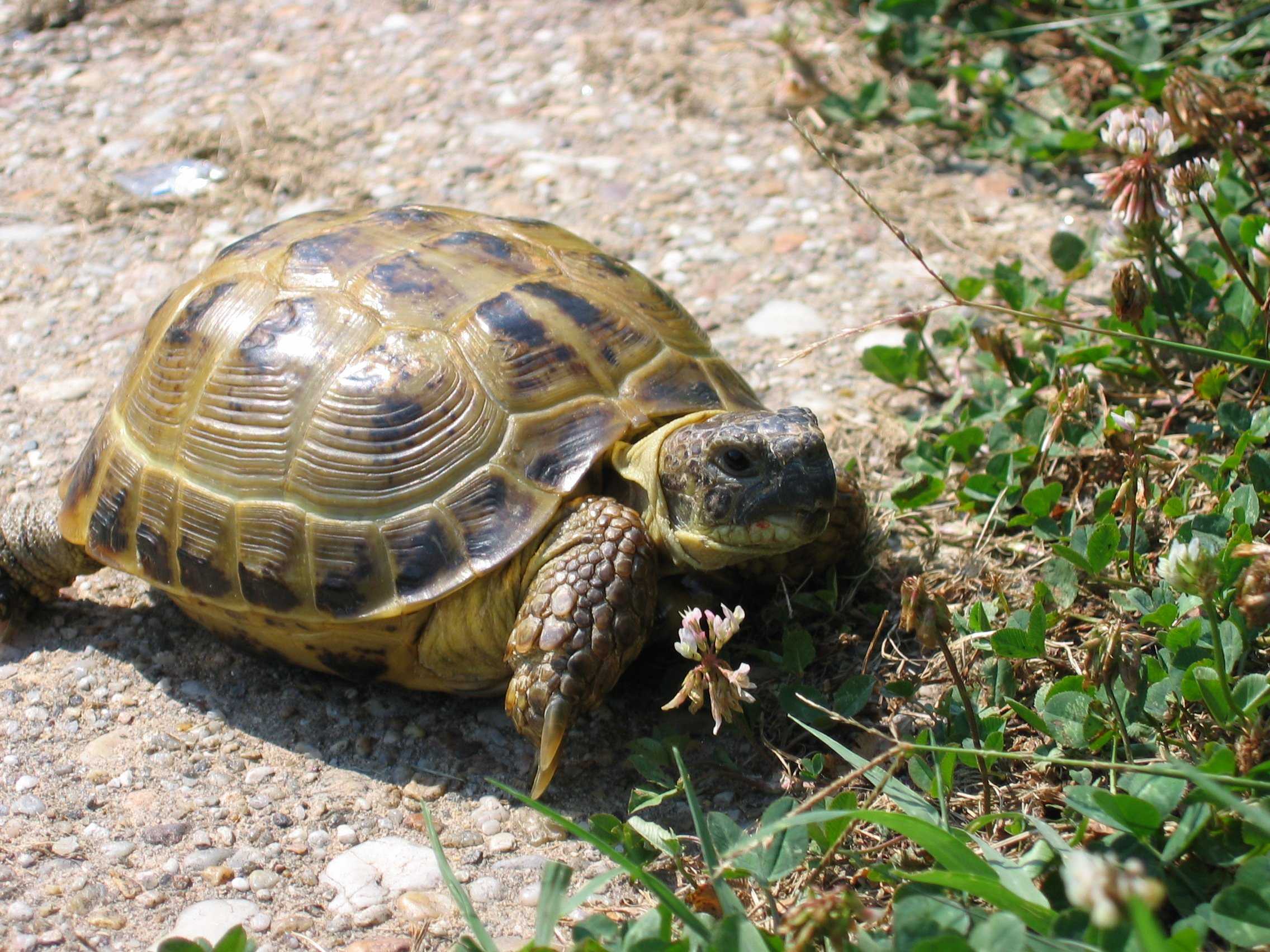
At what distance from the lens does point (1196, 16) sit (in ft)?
15.5

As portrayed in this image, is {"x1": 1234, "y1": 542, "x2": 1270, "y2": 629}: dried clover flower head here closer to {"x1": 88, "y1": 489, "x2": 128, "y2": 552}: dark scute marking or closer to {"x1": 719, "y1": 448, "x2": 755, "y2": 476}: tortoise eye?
{"x1": 719, "y1": 448, "x2": 755, "y2": 476}: tortoise eye

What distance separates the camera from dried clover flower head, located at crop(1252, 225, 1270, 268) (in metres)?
2.83

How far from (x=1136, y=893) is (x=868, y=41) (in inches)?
178

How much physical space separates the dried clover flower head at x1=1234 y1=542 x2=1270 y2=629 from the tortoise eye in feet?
2.97

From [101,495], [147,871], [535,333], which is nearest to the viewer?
[147,871]

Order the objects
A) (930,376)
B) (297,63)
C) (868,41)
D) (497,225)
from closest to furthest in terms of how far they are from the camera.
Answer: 1. (497,225)
2. (930,376)
3. (868,41)
4. (297,63)

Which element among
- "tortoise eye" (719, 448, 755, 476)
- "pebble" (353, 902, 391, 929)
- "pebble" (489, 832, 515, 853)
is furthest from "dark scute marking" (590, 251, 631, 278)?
"pebble" (353, 902, 391, 929)

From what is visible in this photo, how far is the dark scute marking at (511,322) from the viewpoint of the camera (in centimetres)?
264

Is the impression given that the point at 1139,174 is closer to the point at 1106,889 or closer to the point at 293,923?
the point at 1106,889

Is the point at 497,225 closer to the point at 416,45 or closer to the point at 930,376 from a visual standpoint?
the point at 930,376

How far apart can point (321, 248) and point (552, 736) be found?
1.29 m

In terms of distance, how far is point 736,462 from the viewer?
2459 millimetres

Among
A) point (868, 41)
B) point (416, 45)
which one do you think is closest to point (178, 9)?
point (416, 45)

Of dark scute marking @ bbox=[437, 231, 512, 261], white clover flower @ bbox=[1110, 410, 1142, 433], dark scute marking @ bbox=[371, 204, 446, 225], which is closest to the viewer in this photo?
white clover flower @ bbox=[1110, 410, 1142, 433]
